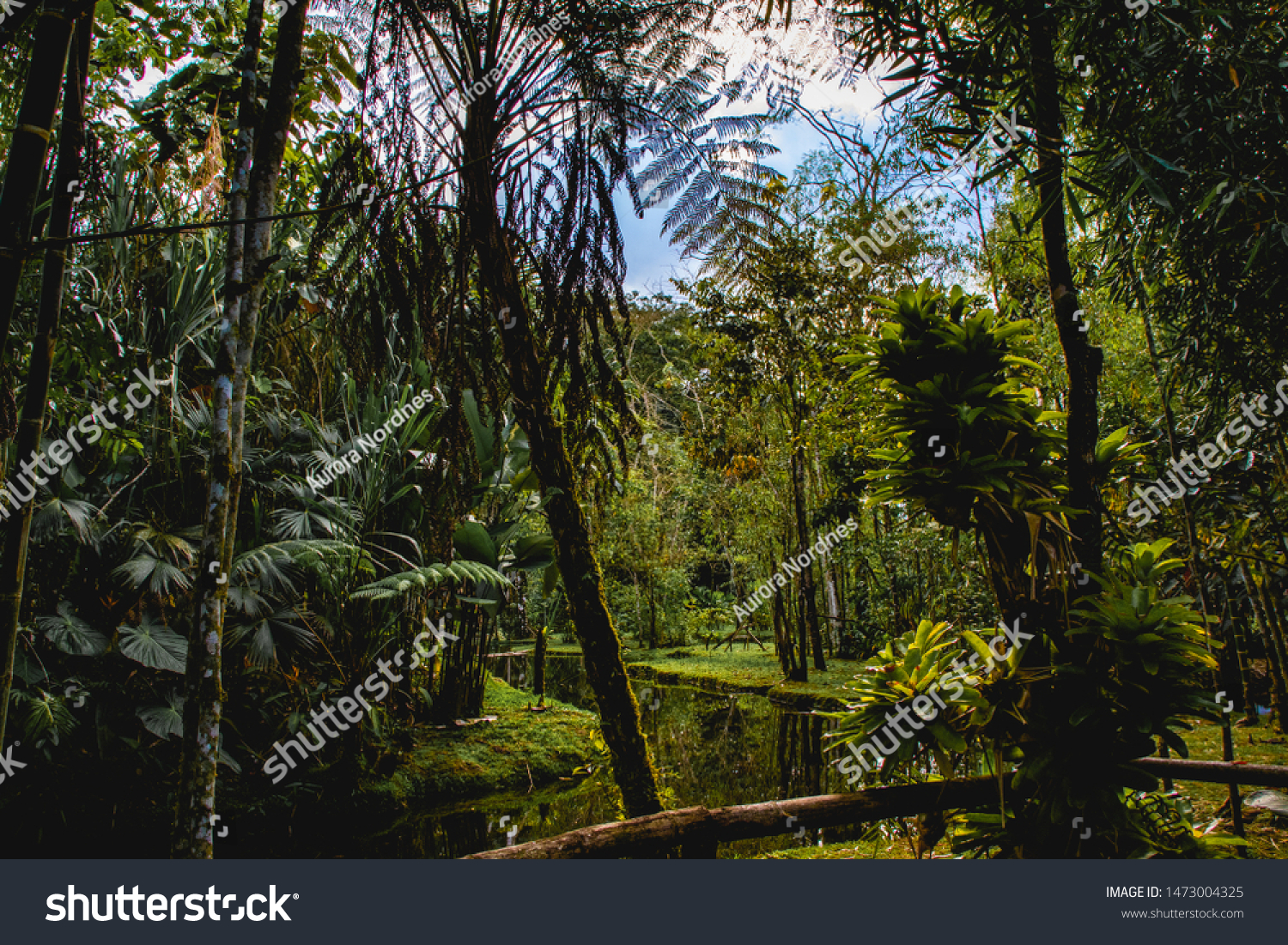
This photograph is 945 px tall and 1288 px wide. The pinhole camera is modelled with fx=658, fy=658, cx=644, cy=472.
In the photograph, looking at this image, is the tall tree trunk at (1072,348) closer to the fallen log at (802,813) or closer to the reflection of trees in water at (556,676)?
the fallen log at (802,813)

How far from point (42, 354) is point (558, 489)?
1418mm

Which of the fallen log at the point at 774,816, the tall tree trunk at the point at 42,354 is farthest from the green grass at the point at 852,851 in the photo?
the tall tree trunk at the point at 42,354

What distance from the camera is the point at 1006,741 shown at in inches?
63.8

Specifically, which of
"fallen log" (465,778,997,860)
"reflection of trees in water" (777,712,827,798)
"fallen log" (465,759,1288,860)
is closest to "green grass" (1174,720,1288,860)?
"fallen log" (465,759,1288,860)

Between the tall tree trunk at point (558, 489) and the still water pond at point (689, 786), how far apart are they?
8.6 inches

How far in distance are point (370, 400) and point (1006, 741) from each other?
4.34 meters

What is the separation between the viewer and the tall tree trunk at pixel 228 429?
1861mm

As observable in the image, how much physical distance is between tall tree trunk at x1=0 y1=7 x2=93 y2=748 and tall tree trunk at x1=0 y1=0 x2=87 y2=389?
0.06 metres

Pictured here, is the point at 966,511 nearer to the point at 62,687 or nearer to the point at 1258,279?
the point at 1258,279

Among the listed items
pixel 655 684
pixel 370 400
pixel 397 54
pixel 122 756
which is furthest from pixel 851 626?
pixel 397 54

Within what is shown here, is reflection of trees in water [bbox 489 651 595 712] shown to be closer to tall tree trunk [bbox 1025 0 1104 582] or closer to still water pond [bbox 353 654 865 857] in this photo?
still water pond [bbox 353 654 865 857]

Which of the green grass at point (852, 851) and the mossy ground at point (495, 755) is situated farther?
the mossy ground at point (495, 755)

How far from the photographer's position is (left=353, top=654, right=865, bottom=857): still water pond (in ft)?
13.6

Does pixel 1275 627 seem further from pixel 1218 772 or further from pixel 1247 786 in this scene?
pixel 1218 772
